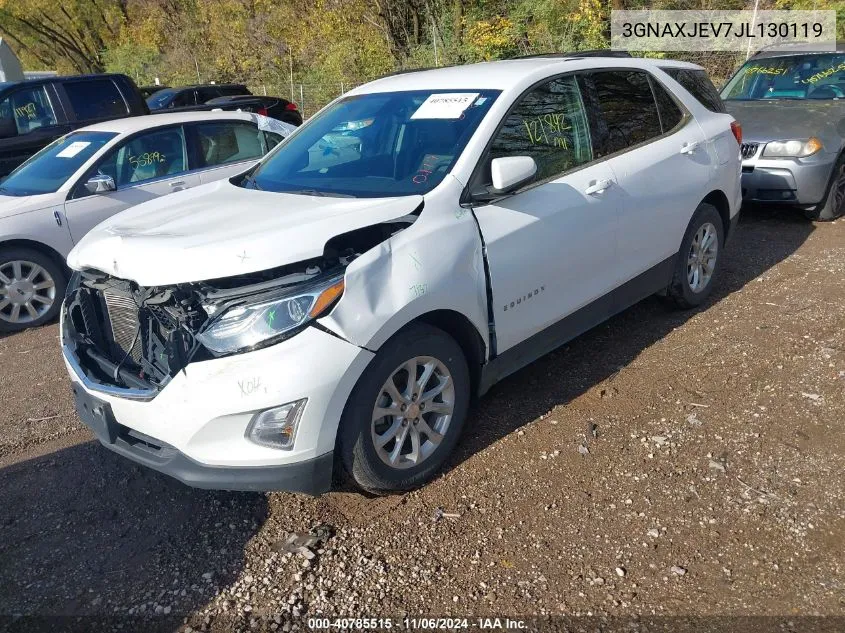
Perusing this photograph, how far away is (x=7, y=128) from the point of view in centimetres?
794

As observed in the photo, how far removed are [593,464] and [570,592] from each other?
34.6 inches

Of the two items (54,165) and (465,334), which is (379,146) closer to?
(465,334)

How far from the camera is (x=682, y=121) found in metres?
4.77

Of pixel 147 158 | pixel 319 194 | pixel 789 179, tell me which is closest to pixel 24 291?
pixel 147 158

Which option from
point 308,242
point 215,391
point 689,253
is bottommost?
point 689,253

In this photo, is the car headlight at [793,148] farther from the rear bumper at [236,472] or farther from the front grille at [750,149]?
the rear bumper at [236,472]

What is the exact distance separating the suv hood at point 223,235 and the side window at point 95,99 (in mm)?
6007

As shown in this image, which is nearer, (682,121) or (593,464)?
(593,464)

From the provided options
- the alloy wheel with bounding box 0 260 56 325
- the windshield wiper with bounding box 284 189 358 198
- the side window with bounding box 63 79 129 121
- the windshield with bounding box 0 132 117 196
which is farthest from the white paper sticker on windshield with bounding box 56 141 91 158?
the windshield wiper with bounding box 284 189 358 198

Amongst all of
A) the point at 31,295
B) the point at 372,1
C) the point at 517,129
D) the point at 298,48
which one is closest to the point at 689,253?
the point at 517,129

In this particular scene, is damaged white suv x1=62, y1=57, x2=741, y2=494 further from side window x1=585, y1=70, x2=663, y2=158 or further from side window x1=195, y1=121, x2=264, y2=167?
side window x1=195, y1=121, x2=264, y2=167

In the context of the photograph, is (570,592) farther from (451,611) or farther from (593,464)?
(593,464)

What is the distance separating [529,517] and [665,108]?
309 cm

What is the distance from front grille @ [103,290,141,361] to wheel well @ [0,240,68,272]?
3446mm
